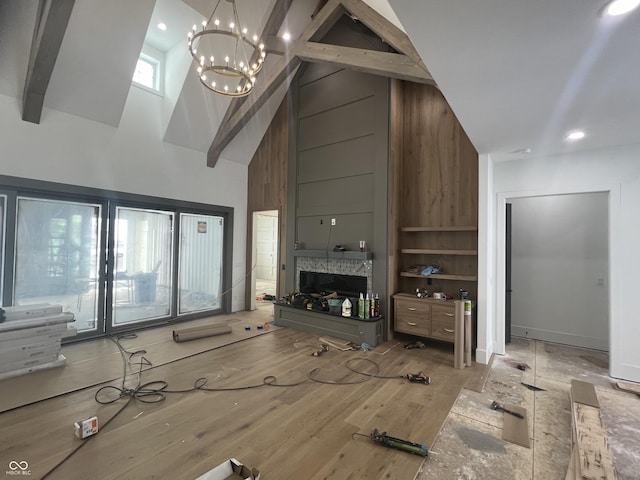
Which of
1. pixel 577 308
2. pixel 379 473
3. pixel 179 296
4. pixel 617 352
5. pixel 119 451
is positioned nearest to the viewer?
pixel 379 473

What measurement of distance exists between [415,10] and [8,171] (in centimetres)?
504

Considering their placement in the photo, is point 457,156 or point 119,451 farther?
point 457,156

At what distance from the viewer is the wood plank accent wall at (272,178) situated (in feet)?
20.4

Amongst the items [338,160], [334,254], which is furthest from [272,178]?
[334,254]

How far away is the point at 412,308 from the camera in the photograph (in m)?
4.32

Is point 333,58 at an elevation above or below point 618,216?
above

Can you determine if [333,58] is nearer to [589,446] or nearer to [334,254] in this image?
[334,254]

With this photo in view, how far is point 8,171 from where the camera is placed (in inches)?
148

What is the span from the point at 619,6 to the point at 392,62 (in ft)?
8.56

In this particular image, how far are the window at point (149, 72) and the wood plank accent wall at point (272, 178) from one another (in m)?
2.26

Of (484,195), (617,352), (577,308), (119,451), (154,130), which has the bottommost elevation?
(119,451)

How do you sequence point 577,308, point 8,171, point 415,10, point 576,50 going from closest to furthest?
point 415,10 < point 576,50 < point 8,171 < point 577,308

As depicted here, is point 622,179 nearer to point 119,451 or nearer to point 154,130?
point 119,451

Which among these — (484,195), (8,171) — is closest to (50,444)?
(8,171)
